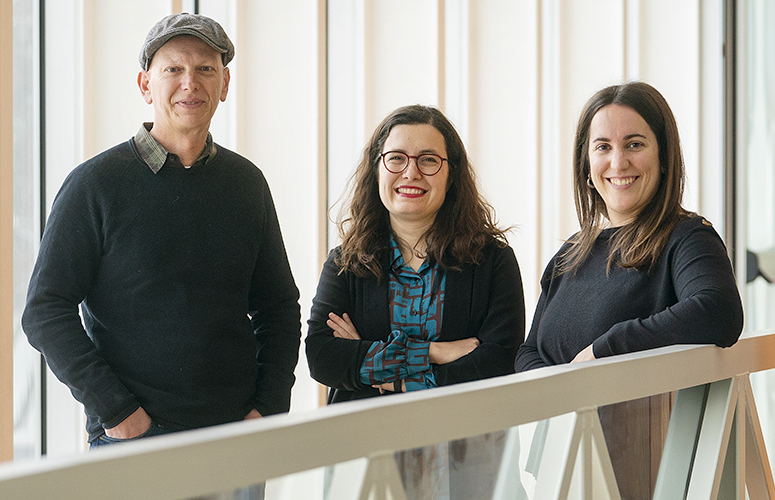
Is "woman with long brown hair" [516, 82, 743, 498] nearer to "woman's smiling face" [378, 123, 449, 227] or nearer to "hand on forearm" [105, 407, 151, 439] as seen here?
"woman's smiling face" [378, 123, 449, 227]

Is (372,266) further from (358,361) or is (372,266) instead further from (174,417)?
(174,417)

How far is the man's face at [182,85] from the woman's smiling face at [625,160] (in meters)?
1.04

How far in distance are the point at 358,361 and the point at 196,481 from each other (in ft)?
3.70

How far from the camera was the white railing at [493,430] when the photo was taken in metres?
0.73

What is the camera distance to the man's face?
1.73m

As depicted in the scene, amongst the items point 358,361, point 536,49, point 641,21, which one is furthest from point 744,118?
point 358,361

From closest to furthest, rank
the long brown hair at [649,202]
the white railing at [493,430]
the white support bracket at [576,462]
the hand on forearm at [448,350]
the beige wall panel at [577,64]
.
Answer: the white railing at [493,430], the white support bracket at [576,462], the long brown hair at [649,202], the hand on forearm at [448,350], the beige wall panel at [577,64]

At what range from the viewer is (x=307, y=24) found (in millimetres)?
2879

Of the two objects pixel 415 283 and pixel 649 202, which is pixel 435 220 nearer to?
pixel 415 283

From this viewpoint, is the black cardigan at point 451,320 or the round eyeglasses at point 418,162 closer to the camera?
the black cardigan at point 451,320

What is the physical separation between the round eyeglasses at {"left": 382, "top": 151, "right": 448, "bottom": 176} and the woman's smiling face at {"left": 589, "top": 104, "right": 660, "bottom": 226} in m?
0.44

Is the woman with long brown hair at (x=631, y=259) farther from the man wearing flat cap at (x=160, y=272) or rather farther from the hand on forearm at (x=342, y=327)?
the man wearing flat cap at (x=160, y=272)

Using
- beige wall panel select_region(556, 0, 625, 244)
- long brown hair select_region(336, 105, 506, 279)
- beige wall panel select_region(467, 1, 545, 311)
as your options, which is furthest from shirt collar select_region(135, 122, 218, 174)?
beige wall panel select_region(556, 0, 625, 244)

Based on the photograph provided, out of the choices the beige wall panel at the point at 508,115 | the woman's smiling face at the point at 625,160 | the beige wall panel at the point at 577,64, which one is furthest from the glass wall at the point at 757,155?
the woman's smiling face at the point at 625,160
